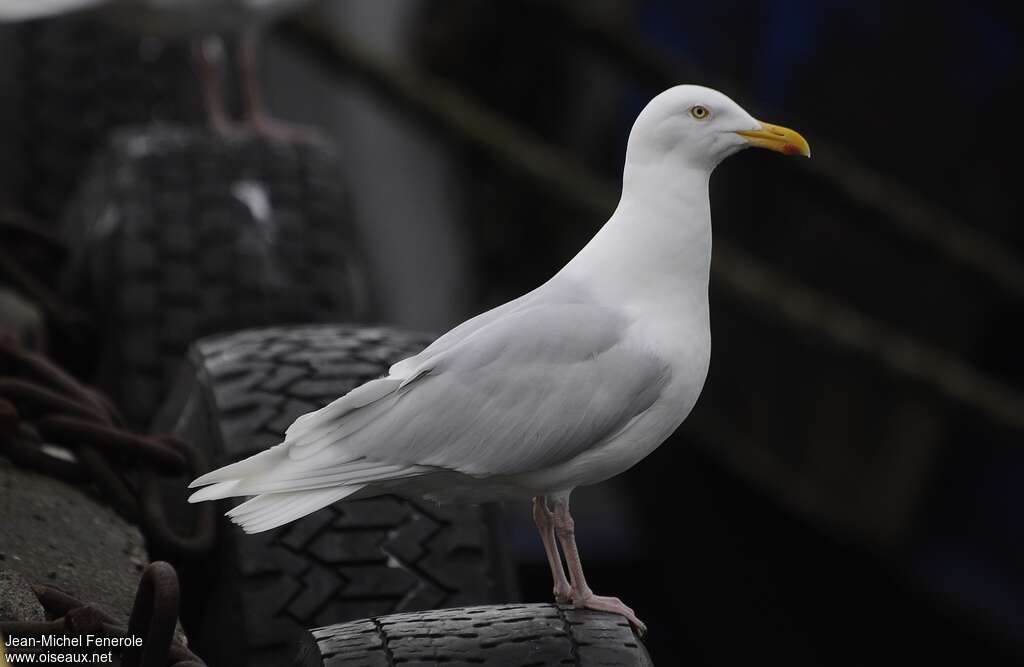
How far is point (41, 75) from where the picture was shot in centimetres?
413

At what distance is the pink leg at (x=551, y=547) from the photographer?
6.56 feet

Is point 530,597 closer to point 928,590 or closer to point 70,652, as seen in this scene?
point 928,590

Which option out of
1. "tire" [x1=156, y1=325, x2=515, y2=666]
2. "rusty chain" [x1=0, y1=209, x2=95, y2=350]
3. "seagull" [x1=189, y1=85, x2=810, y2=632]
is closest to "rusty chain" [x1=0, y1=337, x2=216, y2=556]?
"tire" [x1=156, y1=325, x2=515, y2=666]

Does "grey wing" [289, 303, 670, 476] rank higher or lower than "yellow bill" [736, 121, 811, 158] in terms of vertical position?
lower

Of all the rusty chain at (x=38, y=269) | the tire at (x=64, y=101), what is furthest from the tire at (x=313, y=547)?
the tire at (x=64, y=101)

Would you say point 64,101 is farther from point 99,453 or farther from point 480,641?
point 480,641

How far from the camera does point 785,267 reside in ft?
20.4

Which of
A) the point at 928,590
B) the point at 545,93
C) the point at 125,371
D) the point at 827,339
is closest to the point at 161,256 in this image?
the point at 125,371

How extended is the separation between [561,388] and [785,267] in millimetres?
4358

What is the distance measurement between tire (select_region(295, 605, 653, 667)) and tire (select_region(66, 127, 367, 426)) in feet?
4.32

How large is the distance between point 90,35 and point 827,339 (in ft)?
7.77

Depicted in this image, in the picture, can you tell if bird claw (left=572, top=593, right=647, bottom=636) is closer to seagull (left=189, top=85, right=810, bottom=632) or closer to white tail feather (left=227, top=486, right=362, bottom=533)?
seagull (left=189, top=85, right=810, bottom=632)

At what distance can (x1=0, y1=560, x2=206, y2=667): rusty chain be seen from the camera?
5.64ft

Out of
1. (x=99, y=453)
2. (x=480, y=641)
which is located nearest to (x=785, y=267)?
(x=99, y=453)
